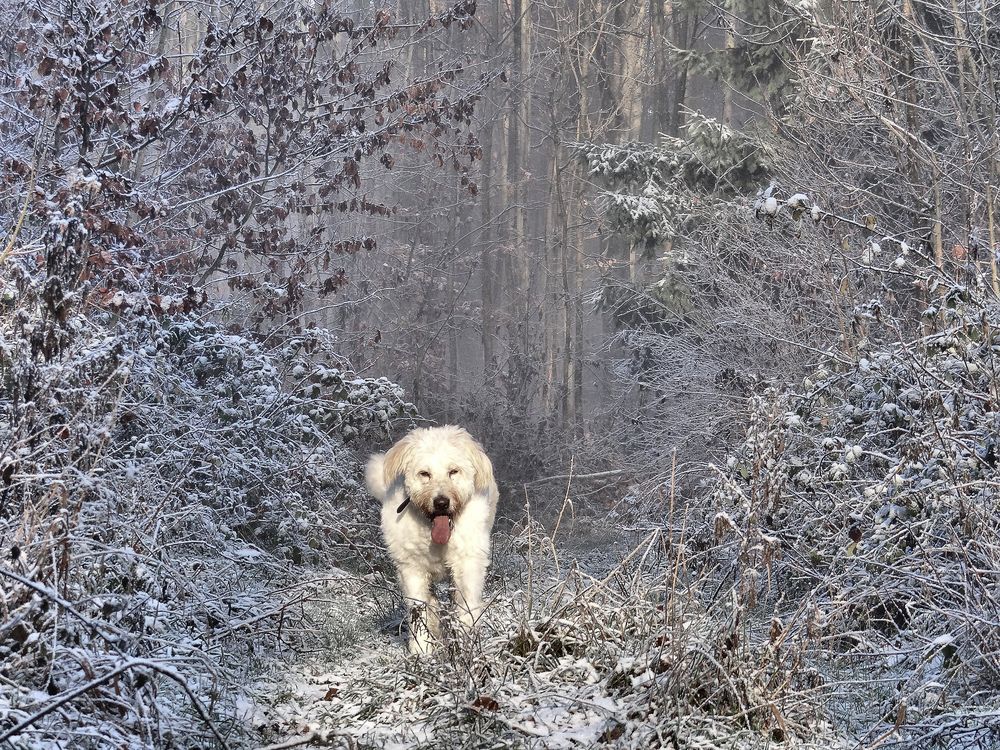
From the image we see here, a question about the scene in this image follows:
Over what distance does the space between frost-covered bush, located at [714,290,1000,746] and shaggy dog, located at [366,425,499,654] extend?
1.50 meters

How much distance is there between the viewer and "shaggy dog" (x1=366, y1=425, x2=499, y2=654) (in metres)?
6.00

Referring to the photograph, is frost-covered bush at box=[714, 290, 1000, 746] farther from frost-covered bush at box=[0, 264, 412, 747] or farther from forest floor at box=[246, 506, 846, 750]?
frost-covered bush at box=[0, 264, 412, 747]

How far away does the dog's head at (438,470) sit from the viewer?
6.00m

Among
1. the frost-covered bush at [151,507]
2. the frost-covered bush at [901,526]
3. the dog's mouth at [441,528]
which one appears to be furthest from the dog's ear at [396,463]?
the frost-covered bush at [901,526]

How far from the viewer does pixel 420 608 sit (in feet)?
18.3

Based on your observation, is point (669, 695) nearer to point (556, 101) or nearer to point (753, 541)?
point (753, 541)

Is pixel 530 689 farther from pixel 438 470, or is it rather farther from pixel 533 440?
pixel 533 440

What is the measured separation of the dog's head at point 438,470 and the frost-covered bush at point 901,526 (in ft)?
4.93

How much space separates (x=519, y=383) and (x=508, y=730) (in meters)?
12.7

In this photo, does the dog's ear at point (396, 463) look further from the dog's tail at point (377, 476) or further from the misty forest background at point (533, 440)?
the misty forest background at point (533, 440)

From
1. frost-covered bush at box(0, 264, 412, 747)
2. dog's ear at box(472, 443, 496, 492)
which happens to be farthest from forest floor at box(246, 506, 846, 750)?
dog's ear at box(472, 443, 496, 492)

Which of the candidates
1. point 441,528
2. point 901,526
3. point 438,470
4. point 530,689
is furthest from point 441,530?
point 901,526

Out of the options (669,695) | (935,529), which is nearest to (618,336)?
(935,529)

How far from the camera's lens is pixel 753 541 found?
4.79 m
